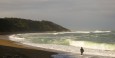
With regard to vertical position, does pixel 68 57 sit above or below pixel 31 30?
below

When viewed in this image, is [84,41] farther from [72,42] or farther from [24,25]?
[24,25]

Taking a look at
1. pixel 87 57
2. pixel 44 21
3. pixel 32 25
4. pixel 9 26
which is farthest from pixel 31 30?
pixel 87 57

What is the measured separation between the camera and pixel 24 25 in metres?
143

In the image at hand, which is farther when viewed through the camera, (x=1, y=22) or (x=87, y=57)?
(x=1, y=22)

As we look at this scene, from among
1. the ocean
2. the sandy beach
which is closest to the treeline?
the ocean

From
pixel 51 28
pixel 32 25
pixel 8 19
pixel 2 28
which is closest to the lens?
pixel 2 28

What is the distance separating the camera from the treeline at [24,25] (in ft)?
406

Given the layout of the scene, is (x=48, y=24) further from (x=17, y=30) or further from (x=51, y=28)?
(x=17, y=30)

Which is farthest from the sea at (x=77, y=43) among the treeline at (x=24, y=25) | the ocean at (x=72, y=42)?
the treeline at (x=24, y=25)

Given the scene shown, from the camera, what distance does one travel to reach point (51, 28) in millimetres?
169000

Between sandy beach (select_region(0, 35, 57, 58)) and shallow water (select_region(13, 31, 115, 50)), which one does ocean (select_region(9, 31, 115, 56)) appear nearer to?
shallow water (select_region(13, 31, 115, 50))

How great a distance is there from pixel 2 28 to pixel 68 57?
99226mm

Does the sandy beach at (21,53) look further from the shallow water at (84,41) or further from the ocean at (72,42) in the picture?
the shallow water at (84,41)

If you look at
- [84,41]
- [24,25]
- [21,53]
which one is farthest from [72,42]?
[24,25]
